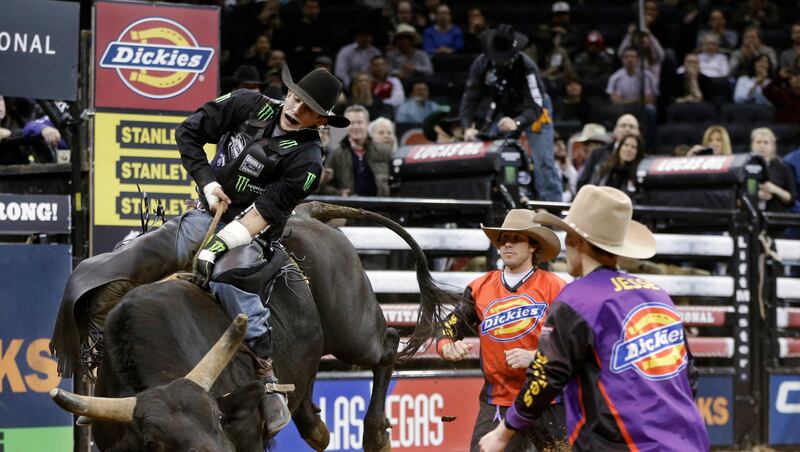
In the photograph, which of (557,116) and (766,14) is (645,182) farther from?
(766,14)

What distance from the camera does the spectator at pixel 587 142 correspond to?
14227mm

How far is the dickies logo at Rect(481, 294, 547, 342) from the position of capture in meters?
7.28

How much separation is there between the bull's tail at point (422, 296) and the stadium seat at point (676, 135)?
415 inches

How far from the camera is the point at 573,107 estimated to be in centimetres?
1778

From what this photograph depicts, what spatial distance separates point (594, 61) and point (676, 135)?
77.2 inches

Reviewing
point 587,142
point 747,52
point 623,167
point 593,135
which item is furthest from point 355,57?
point 747,52

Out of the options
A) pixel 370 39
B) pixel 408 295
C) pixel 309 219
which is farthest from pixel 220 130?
pixel 370 39

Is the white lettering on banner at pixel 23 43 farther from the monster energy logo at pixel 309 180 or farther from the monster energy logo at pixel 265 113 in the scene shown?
the monster energy logo at pixel 309 180

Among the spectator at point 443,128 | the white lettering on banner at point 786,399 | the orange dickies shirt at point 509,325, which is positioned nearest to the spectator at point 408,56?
the spectator at point 443,128

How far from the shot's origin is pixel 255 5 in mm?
17609

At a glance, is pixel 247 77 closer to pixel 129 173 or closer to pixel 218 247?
pixel 129 173

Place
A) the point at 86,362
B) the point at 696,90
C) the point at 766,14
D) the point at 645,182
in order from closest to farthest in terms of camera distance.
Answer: the point at 86,362, the point at 645,182, the point at 696,90, the point at 766,14

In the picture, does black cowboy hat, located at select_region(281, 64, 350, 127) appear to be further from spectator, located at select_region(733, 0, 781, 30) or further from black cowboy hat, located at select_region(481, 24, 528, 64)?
spectator, located at select_region(733, 0, 781, 30)

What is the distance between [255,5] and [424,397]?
9.12 meters
